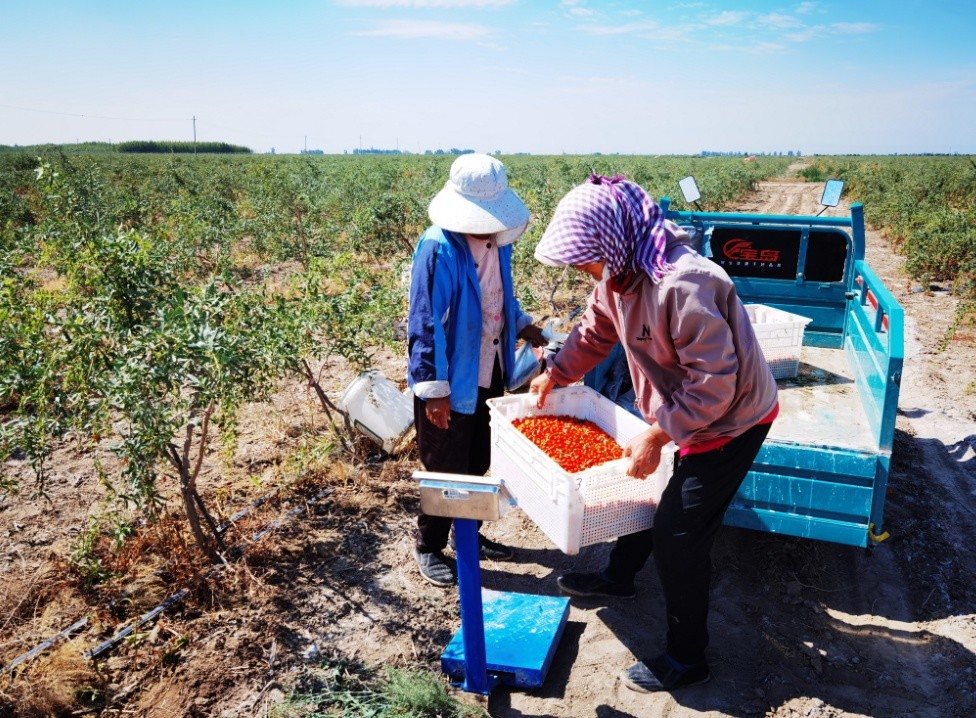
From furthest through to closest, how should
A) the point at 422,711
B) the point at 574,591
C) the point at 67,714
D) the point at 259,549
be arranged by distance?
the point at 259,549 → the point at 574,591 → the point at 67,714 → the point at 422,711

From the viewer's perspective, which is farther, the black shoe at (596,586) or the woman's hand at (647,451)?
the black shoe at (596,586)

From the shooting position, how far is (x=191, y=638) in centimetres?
311

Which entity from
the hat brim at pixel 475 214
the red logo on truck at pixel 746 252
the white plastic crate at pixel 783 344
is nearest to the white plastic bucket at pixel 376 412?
the hat brim at pixel 475 214

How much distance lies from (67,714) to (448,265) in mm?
2493

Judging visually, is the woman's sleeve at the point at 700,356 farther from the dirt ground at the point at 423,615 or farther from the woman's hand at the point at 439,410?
the dirt ground at the point at 423,615

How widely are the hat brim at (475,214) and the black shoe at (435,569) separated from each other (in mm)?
1832

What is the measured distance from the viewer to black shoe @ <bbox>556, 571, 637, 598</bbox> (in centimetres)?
339

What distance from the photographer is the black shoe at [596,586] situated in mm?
3391

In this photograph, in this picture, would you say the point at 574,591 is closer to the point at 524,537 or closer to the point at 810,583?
the point at 524,537

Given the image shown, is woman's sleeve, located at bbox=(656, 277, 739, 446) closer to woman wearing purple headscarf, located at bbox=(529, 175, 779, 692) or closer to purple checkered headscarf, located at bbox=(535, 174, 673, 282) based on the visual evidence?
woman wearing purple headscarf, located at bbox=(529, 175, 779, 692)

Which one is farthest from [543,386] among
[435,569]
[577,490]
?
[435,569]

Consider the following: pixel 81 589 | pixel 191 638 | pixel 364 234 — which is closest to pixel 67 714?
pixel 191 638

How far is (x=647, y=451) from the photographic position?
2373mm

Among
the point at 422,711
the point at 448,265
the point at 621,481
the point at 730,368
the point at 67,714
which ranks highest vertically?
the point at 448,265
